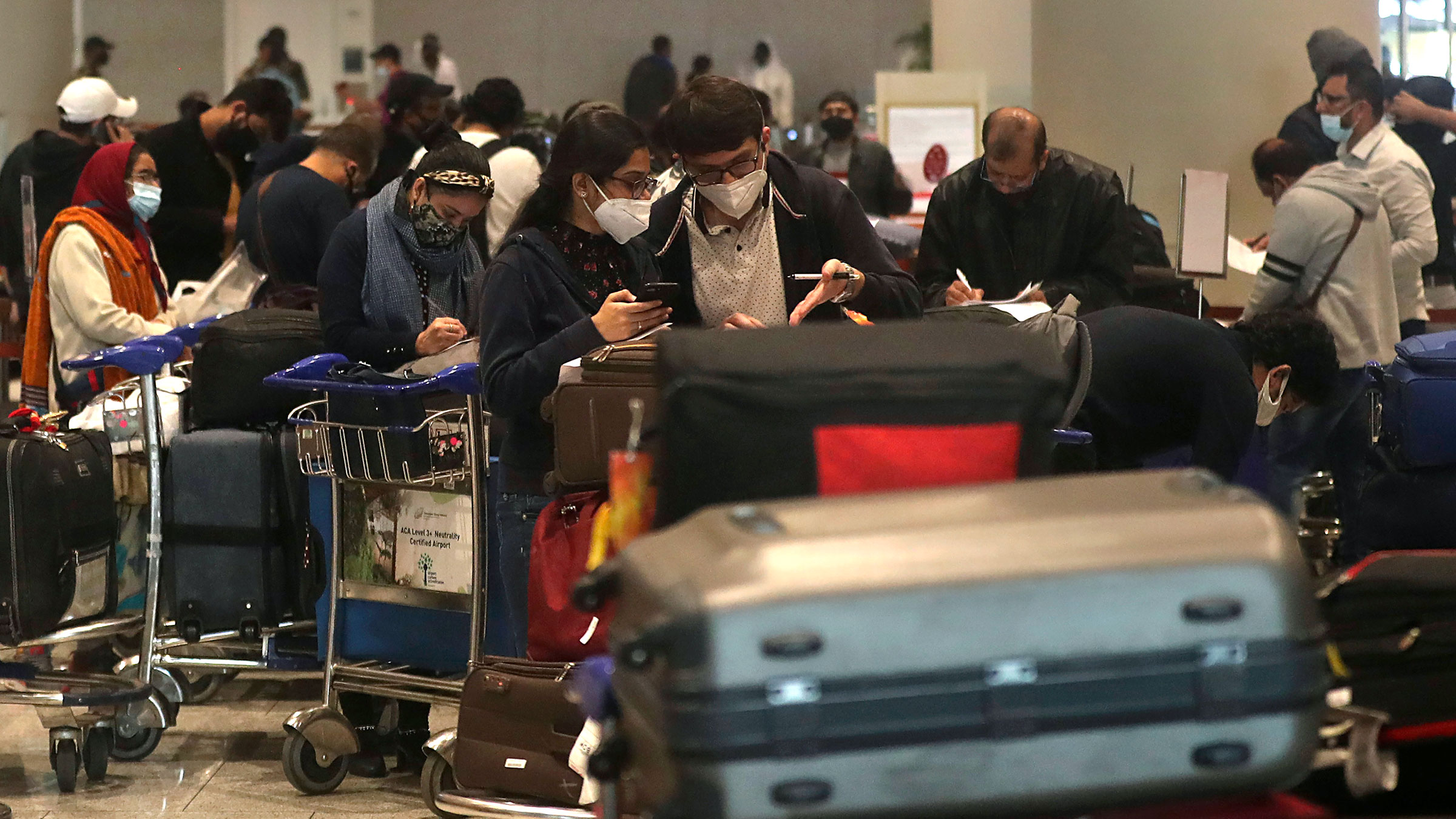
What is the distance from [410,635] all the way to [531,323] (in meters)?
1.23

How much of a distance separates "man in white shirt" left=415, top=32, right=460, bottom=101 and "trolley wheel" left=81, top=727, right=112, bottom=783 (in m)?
11.1

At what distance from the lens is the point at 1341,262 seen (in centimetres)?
526

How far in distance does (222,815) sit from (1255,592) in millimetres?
2921

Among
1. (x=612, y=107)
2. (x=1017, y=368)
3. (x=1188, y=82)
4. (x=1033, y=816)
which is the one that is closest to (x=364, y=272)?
(x=612, y=107)

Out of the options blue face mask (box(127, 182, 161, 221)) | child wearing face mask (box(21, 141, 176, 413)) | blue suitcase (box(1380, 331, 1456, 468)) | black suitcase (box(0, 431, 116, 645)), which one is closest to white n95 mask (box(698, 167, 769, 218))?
blue suitcase (box(1380, 331, 1456, 468))

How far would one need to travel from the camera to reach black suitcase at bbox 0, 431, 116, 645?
4.08 m

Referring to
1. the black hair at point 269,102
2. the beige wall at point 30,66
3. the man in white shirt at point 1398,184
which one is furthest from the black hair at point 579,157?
the beige wall at point 30,66

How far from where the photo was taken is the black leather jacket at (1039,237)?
4762 millimetres

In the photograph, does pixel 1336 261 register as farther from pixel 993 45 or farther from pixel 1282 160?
pixel 993 45

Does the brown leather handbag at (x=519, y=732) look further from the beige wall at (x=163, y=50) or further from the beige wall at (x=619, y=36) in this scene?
the beige wall at (x=163, y=50)

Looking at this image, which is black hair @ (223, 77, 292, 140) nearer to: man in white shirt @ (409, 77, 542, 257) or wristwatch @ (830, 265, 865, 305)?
man in white shirt @ (409, 77, 542, 257)

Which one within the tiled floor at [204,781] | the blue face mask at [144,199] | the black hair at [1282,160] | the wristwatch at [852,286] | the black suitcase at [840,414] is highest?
the black hair at [1282,160]

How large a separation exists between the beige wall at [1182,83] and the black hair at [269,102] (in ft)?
12.2

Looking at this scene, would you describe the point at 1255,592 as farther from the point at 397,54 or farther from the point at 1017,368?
the point at 397,54
